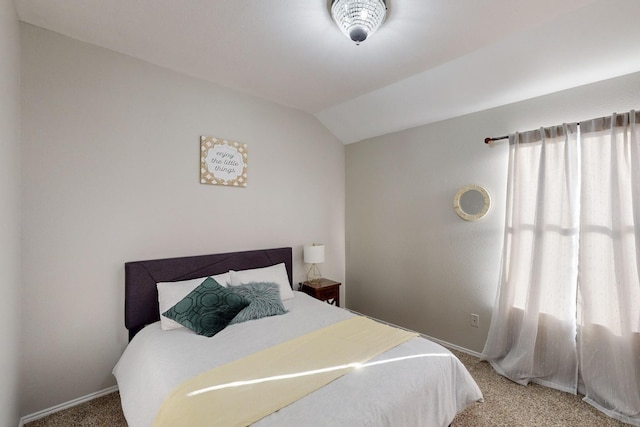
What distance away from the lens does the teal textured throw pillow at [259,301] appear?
87.9 inches

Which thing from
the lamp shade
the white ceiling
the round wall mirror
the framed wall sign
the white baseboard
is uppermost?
the white ceiling

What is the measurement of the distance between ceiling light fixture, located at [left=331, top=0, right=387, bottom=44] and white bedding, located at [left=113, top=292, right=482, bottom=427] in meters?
1.96

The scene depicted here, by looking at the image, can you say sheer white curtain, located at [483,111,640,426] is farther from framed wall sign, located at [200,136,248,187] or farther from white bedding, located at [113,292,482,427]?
framed wall sign, located at [200,136,248,187]

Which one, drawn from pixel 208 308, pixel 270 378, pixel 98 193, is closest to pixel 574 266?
pixel 270 378

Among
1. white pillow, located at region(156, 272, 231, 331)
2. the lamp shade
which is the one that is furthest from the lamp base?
white pillow, located at region(156, 272, 231, 331)

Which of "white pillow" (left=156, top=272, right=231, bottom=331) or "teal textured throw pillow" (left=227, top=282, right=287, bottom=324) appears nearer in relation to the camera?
"white pillow" (left=156, top=272, right=231, bottom=331)

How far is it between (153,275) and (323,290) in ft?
5.68

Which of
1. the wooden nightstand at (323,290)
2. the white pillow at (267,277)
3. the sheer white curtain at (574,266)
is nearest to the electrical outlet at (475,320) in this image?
the sheer white curtain at (574,266)

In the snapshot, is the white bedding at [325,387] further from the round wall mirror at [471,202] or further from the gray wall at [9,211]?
the round wall mirror at [471,202]

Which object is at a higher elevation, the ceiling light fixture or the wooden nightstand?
the ceiling light fixture

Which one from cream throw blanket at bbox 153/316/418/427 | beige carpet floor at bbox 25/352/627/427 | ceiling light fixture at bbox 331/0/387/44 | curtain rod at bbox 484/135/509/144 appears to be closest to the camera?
cream throw blanket at bbox 153/316/418/427

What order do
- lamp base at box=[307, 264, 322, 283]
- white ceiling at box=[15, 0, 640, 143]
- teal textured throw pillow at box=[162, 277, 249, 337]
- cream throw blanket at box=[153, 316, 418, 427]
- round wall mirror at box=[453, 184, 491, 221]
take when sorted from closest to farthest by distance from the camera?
1. cream throw blanket at box=[153, 316, 418, 427]
2. white ceiling at box=[15, 0, 640, 143]
3. teal textured throw pillow at box=[162, 277, 249, 337]
4. round wall mirror at box=[453, 184, 491, 221]
5. lamp base at box=[307, 264, 322, 283]

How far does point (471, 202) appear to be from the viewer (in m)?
2.80

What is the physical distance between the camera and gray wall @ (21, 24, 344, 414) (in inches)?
76.1
